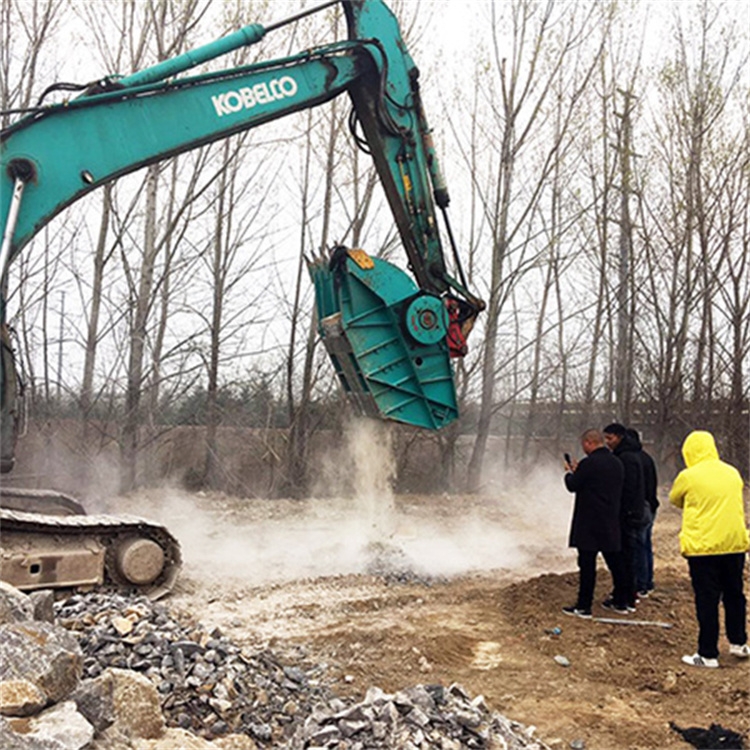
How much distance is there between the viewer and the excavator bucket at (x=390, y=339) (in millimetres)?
6566

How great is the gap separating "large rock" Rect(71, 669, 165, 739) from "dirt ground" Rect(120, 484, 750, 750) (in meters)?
1.38

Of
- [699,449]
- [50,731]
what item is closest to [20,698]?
[50,731]

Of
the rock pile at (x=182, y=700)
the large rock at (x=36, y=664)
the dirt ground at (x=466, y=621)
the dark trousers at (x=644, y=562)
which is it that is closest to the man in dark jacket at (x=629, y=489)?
the dark trousers at (x=644, y=562)

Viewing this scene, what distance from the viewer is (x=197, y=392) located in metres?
13.6

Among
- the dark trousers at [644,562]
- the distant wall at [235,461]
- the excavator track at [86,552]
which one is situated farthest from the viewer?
the distant wall at [235,461]

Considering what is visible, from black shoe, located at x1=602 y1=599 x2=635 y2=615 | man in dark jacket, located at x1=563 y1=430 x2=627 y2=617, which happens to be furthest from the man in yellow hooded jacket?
black shoe, located at x1=602 y1=599 x2=635 y2=615

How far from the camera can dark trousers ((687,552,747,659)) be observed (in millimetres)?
5199

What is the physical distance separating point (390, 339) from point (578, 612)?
2.77 meters

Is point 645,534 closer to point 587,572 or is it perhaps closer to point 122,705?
point 587,572

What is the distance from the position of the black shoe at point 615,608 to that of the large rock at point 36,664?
4.69 metres

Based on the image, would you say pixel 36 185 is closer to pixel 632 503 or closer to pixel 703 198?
pixel 632 503

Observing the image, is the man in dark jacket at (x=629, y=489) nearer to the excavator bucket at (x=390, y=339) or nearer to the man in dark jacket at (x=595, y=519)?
the man in dark jacket at (x=595, y=519)

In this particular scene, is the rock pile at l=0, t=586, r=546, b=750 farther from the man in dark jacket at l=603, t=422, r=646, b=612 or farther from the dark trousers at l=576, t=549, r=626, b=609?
the man in dark jacket at l=603, t=422, r=646, b=612

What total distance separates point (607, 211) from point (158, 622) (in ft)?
52.3
